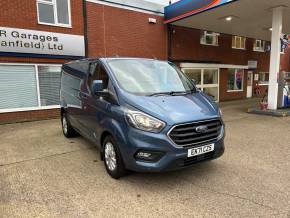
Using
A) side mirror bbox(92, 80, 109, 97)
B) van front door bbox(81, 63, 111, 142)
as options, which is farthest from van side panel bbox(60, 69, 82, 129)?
side mirror bbox(92, 80, 109, 97)

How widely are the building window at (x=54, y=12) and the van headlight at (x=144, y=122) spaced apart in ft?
24.2

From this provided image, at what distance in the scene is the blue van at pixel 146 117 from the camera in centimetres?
318

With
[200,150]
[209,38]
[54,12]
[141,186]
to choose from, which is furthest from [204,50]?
[141,186]

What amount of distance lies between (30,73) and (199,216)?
8.18 meters

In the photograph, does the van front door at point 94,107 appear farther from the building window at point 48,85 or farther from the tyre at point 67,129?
the building window at point 48,85

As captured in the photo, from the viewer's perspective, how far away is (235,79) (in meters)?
16.5

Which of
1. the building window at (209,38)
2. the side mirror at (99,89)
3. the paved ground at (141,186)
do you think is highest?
the building window at (209,38)

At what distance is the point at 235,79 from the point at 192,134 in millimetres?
14588

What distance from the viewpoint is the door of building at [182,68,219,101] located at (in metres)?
13.7

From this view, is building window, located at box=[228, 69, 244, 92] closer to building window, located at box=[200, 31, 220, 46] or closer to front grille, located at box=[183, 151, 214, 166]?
building window, located at box=[200, 31, 220, 46]

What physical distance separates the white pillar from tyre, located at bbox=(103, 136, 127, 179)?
873 cm

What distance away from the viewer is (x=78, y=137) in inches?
252

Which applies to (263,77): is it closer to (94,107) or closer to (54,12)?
(54,12)

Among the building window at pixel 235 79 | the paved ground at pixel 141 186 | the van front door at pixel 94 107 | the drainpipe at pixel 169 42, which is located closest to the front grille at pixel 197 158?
the paved ground at pixel 141 186
